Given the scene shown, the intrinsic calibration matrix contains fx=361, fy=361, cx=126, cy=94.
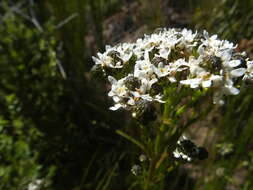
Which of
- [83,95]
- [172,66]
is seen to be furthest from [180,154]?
[83,95]

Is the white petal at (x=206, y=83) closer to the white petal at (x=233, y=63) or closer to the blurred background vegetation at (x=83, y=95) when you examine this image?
the white petal at (x=233, y=63)

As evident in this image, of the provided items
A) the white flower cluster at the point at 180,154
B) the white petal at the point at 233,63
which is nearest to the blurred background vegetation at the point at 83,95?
the white flower cluster at the point at 180,154

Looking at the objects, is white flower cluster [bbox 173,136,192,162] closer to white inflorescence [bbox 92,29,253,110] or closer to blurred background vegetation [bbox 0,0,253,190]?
white inflorescence [bbox 92,29,253,110]

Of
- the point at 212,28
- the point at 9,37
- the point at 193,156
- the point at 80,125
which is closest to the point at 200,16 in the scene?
the point at 212,28

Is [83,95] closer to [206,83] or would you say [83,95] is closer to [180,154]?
[180,154]

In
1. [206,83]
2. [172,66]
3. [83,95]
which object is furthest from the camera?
[83,95]

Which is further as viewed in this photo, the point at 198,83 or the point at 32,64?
the point at 32,64

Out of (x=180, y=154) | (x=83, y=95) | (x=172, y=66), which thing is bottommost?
(x=180, y=154)

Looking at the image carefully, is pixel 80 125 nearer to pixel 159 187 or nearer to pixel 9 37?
pixel 9 37
